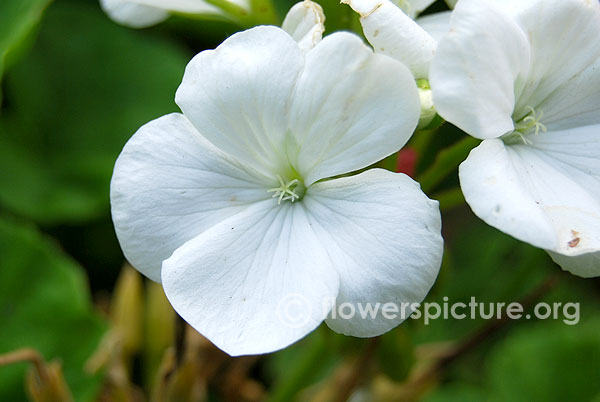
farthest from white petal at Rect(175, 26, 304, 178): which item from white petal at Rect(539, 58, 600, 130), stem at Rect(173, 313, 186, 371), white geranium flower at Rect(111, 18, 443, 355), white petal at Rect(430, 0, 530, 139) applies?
stem at Rect(173, 313, 186, 371)

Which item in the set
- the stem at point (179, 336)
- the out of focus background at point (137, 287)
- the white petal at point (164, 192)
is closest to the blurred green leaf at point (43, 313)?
the out of focus background at point (137, 287)

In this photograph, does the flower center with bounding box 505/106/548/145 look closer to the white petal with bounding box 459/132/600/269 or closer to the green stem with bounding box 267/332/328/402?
the white petal with bounding box 459/132/600/269

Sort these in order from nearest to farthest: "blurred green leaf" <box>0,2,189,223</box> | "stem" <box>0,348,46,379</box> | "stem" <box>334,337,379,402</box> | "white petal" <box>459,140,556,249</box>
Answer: "white petal" <box>459,140,556,249</box>, "stem" <box>0,348,46,379</box>, "stem" <box>334,337,379,402</box>, "blurred green leaf" <box>0,2,189,223</box>

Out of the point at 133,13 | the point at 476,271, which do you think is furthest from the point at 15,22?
the point at 476,271

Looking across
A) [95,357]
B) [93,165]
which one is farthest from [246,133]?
[93,165]

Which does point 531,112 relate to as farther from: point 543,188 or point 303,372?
point 303,372

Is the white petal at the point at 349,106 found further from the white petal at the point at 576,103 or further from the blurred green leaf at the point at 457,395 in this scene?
the blurred green leaf at the point at 457,395

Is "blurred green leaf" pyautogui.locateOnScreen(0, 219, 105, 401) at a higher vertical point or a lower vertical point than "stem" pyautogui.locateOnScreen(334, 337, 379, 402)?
higher
